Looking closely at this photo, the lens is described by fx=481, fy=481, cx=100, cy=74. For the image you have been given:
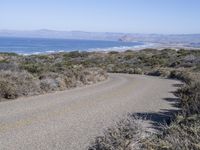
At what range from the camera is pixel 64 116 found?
49.9 ft

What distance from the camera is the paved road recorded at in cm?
1106

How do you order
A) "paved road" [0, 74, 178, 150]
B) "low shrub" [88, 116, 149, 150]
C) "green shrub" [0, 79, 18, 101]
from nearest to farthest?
"low shrub" [88, 116, 149, 150]
"paved road" [0, 74, 178, 150]
"green shrub" [0, 79, 18, 101]

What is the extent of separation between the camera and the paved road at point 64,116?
11.1m

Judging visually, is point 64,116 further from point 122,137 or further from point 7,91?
point 122,137

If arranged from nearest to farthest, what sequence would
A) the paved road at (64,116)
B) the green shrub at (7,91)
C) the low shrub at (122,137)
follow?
the low shrub at (122,137) → the paved road at (64,116) → the green shrub at (7,91)

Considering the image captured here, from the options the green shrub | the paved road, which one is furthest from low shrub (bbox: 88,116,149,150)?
the green shrub

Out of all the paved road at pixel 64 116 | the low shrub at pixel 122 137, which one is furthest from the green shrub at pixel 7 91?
the low shrub at pixel 122 137

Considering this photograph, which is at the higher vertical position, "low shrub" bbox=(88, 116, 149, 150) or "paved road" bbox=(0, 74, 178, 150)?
"low shrub" bbox=(88, 116, 149, 150)

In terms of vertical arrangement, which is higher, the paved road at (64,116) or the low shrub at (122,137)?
the low shrub at (122,137)

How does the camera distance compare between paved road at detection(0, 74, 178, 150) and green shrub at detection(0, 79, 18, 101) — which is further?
green shrub at detection(0, 79, 18, 101)

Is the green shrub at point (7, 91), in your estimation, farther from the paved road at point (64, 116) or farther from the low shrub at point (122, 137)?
the low shrub at point (122, 137)

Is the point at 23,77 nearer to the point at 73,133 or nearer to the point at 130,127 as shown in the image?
the point at 73,133

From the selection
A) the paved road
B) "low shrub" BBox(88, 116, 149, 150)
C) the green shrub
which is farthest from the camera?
the green shrub

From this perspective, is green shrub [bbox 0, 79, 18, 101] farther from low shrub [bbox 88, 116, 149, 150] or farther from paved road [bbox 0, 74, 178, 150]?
→ low shrub [bbox 88, 116, 149, 150]
